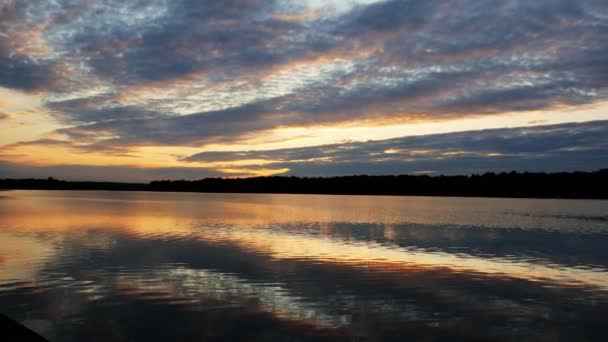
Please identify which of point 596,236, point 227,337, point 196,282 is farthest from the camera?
point 596,236

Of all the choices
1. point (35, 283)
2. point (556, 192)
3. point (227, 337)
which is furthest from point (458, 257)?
point (556, 192)

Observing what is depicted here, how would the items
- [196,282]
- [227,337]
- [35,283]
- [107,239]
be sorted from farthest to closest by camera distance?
1. [107,239]
2. [196,282]
3. [35,283]
4. [227,337]

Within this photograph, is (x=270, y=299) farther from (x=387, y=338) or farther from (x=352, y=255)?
(x=352, y=255)

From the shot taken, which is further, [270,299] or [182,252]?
[182,252]

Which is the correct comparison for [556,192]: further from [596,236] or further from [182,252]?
[182,252]

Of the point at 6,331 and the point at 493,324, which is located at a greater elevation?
the point at 6,331

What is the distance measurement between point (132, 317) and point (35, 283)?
24.4 ft

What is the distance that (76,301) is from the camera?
1769 centimetres

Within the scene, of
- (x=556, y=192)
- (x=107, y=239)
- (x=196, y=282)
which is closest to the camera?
(x=196, y=282)

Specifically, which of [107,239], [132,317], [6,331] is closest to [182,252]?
[107,239]

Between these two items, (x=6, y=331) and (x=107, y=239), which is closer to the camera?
(x=6, y=331)

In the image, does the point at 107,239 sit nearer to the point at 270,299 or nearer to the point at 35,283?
the point at 35,283

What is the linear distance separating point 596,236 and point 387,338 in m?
41.1

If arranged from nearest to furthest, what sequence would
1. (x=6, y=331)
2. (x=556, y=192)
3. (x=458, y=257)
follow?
(x=6, y=331) → (x=458, y=257) → (x=556, y=192)
